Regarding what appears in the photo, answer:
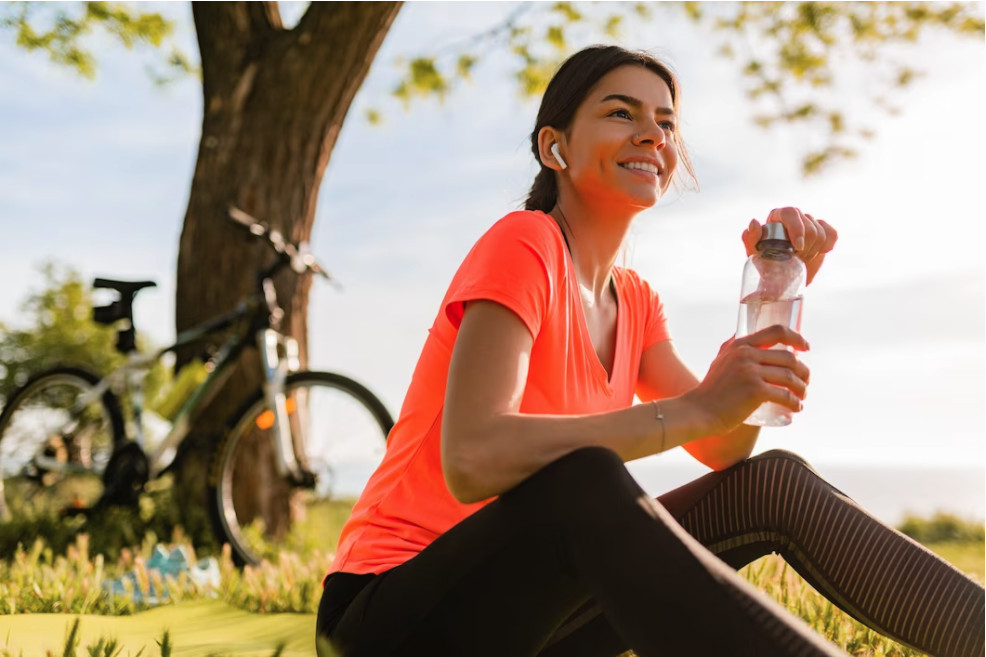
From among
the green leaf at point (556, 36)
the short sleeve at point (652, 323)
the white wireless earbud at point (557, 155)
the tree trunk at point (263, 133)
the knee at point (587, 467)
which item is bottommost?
the knee at point (587, 467)

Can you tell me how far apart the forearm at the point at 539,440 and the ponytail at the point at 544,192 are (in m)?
0.74

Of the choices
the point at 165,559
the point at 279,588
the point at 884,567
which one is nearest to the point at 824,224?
the point at 884,567

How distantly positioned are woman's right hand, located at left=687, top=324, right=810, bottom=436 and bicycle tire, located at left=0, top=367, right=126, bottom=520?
148 inches

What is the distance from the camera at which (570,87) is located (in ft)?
7.39

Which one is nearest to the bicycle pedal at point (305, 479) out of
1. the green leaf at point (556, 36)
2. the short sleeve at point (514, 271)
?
the short sleeve at point (514, 271)

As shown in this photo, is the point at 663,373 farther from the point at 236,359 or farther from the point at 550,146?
the point at 236,359

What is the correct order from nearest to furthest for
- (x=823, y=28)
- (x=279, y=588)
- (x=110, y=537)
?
1. (x=279, y=588)
2. (x=110, y=537)
3. (x=823, y=28)

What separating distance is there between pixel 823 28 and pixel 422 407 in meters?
6.87

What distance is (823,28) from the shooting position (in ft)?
25.3

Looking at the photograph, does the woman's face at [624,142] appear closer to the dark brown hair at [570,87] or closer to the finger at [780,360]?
the dark brown hair at [570,87]

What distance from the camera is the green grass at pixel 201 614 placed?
91.1 inches

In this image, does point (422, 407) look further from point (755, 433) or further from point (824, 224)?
point (824, 224)

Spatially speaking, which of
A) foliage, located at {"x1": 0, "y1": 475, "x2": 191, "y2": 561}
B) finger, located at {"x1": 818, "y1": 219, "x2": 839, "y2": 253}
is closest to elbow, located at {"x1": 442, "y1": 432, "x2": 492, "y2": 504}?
finger, located at {"x1": 818, "y1": 219, "x2": 839, "y2": 253}

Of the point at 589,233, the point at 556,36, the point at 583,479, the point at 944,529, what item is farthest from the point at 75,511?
the point at 944,529
